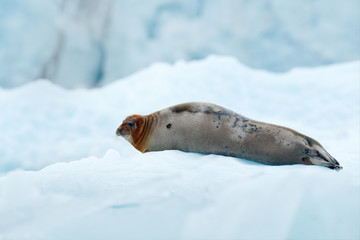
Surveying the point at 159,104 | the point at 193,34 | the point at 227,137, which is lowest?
the point at 227,137

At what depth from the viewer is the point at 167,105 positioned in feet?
14.1

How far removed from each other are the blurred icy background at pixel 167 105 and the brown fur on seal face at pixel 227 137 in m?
0.15

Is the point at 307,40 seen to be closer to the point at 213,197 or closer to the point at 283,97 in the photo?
the point at 283,97

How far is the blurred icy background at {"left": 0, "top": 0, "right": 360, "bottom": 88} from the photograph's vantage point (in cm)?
655

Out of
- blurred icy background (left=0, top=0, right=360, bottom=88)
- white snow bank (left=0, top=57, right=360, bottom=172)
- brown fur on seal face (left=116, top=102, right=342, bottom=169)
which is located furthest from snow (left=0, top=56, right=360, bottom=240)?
blurred icy background (left=0, top=0, right=360, bottom=88)

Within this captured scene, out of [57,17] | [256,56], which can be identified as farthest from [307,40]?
[57,17]

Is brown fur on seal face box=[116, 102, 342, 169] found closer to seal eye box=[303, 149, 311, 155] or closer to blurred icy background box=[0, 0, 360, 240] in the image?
seal eye box=[303, 149, 311, 155]

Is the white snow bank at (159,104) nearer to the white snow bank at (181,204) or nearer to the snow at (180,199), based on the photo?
the snow at (180,199)

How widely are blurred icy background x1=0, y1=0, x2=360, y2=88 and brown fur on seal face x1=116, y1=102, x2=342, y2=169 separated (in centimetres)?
461

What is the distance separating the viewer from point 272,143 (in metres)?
1.89

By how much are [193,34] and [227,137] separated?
5878 millimetres

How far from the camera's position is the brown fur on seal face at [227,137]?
1.85 m

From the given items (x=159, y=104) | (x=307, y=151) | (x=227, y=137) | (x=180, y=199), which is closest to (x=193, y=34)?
(x=159, y=104)

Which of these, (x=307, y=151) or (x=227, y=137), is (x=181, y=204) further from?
(x=307, y=151)
